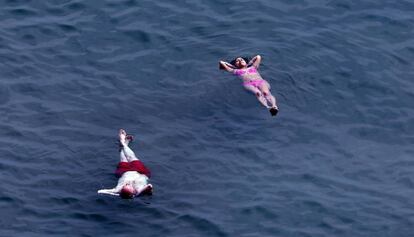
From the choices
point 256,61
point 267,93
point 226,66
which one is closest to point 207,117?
point 267,93

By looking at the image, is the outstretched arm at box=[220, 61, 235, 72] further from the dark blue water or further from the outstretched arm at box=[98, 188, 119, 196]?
the outstretched arm at box=[98, 188, 119, 196]

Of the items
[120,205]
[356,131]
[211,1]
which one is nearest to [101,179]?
[120,205]

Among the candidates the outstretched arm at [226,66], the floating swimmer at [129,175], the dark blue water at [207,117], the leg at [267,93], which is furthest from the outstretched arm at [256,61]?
the floating swimmer at [129,175]

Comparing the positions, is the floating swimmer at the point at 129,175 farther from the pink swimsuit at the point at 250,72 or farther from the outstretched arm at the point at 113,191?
the pink swimsuit at the point at 250,72

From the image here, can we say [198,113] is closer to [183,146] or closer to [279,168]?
[183,146]

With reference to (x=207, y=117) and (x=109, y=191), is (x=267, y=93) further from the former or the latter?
(x=109, y=191)

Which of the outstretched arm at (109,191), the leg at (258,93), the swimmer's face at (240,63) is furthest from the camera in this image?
the swimmer's face at (240,63)

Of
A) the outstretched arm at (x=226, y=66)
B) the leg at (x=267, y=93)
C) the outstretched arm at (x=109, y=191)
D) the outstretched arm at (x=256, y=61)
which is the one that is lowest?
the outstretched arm at (x=109, y=191)
